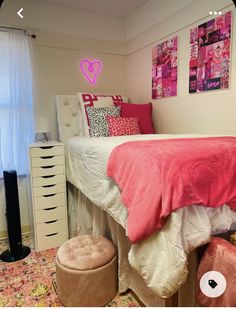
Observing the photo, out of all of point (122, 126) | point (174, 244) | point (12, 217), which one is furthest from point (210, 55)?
point (12, 217)

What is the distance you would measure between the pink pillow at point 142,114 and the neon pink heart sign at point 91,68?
54cm

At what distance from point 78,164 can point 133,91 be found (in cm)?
136

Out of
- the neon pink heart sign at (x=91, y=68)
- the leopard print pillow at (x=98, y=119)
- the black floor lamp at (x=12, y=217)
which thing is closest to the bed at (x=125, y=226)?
the leopard print pillow at (x=98, y=119)

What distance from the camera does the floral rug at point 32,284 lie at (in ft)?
5.01

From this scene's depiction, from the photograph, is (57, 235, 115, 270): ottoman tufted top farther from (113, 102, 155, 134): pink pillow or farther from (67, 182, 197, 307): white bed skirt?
(113, 102, 155, 134): pink pillow

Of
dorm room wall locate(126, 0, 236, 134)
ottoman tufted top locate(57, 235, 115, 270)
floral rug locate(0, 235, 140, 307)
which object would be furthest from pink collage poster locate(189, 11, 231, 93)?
floral rug locate(0, 235, 140, 307)

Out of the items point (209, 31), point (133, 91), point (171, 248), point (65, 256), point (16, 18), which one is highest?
point (16, 18)

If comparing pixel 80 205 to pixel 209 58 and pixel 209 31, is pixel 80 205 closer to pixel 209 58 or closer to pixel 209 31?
pixel 209 58

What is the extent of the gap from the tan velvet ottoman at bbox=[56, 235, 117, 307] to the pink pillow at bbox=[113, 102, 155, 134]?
4.43 ft

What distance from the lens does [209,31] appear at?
1.93 m

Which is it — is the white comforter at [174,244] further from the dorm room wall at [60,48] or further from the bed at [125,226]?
the dorm room wall at [60,48]

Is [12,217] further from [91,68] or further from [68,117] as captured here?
[91,68]

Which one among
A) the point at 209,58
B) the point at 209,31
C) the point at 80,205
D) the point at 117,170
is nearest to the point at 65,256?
the point at 117,170

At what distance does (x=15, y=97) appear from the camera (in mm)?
2355
